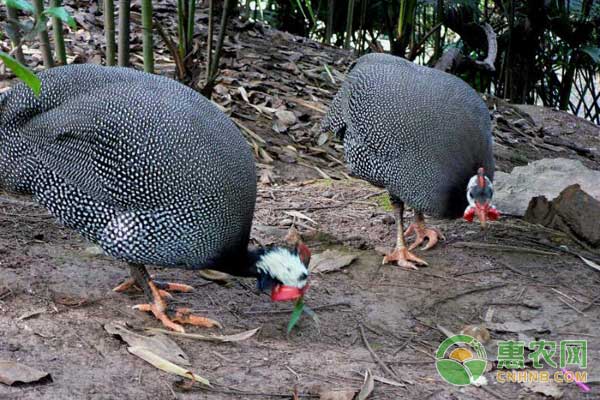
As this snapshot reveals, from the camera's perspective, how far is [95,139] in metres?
3.63

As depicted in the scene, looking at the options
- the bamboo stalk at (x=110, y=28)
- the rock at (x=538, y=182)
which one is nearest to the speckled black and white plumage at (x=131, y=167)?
the bamboo stalk at (x=110, y=28)

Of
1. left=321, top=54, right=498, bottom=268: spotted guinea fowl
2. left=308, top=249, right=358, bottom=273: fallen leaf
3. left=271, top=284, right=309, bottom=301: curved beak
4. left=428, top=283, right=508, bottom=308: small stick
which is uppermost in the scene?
left=321, top=54, right=498, bottom=268: spotted guinea fowl

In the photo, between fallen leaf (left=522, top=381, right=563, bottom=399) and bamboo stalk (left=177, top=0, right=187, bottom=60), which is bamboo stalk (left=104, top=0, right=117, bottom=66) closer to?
bamboo stalk (left=177, top=0, right=187, bottom=60)

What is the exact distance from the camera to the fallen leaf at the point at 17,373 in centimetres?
280

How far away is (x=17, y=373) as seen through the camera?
284 cm

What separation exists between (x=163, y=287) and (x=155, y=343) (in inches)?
30.4

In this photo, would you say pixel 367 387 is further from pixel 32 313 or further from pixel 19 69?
pixel 19 69

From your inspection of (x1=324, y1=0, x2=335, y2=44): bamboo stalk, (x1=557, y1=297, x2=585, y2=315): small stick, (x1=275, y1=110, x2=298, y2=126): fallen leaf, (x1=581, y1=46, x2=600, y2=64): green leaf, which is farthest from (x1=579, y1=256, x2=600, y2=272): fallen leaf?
(x1=581, y1=46, x2=600, y2=64): green leaf

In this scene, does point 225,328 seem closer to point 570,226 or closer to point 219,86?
point 570,226

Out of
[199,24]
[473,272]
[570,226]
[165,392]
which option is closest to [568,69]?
[199,24]

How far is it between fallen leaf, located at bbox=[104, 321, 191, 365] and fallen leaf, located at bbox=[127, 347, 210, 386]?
0.12ft

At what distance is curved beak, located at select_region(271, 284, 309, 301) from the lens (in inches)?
140

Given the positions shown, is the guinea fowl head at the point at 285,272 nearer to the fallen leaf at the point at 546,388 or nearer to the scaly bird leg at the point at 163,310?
the scaly bird leg at the point at 163,310

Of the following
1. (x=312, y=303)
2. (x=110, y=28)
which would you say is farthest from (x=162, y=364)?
(x=110, y=28)
